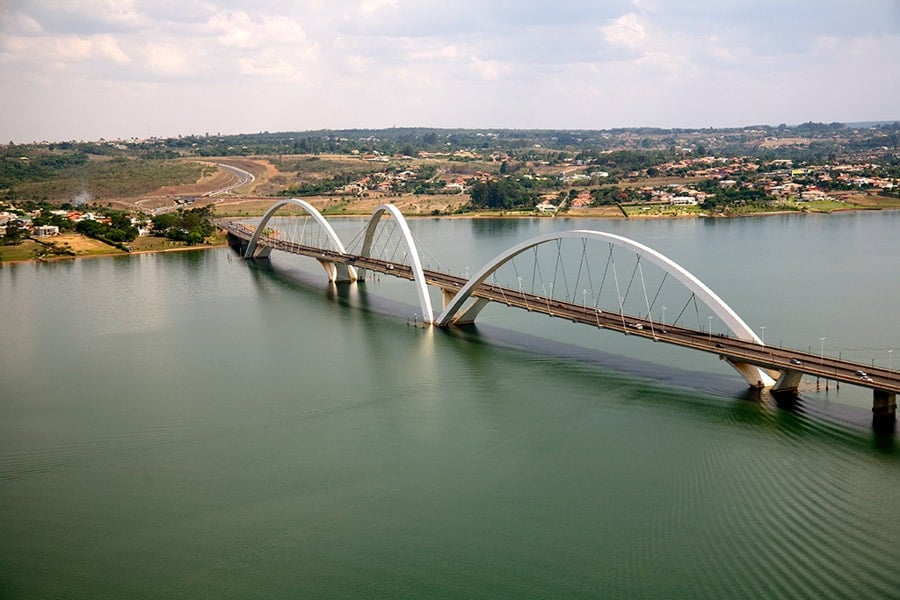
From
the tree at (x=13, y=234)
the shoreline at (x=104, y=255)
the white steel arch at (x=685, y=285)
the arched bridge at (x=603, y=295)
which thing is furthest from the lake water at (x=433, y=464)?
the tree at (x=13, y=234)

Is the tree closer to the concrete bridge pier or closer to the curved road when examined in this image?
the curved road

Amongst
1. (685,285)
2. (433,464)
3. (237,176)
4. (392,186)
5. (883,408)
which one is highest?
(237,176)

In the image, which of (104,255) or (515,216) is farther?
(515,216)

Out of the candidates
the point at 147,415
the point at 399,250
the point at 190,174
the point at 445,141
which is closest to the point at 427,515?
the point at 147,415

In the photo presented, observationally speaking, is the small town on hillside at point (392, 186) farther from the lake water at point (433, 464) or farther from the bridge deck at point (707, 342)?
the bridge deck at point (707, 342)

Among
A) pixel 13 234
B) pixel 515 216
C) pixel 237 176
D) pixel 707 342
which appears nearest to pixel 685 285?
pixel 707 342

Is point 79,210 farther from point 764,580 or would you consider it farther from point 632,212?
point 764,580

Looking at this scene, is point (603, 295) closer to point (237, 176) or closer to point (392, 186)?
point (392, 186)
